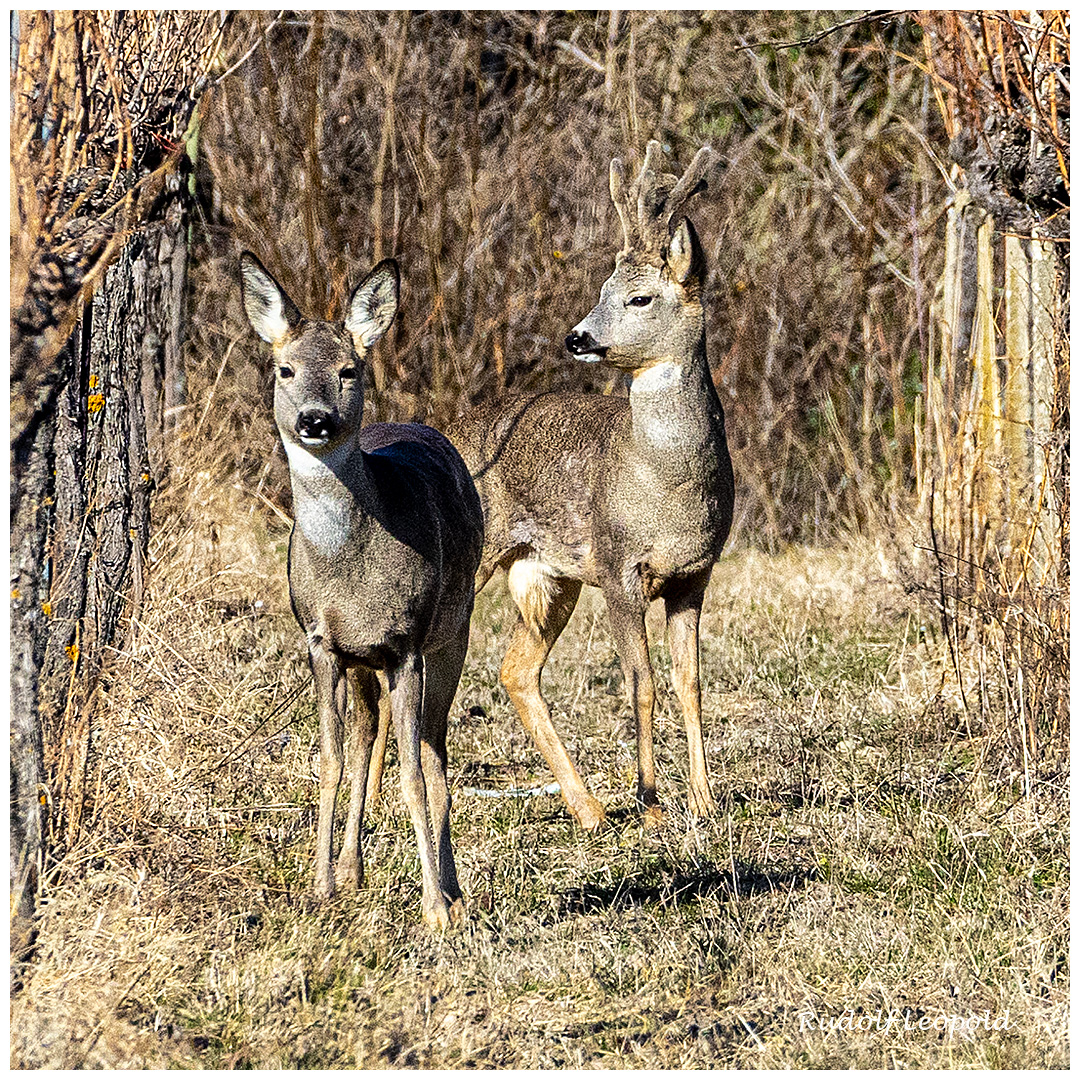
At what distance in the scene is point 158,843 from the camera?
5.34m

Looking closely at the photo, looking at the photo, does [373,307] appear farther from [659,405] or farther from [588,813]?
[588,813]

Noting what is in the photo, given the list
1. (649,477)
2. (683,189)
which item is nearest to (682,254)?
(683,189)

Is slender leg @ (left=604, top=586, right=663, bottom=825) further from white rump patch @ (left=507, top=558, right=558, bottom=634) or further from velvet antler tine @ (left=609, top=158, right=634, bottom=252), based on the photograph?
velvet antler tine @ (left=609, top=158, right=634, bottom=252)

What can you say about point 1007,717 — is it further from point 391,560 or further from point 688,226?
point 391,560

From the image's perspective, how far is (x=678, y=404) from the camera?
6363 mm

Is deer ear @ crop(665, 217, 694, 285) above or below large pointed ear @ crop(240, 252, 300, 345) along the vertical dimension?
above

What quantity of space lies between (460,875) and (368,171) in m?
7.18

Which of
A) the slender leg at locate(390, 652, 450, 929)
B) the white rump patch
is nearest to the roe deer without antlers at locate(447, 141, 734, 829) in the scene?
the white rump patch

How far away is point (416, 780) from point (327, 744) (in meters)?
0.29

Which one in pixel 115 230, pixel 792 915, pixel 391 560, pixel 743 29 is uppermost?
pixel 743 29

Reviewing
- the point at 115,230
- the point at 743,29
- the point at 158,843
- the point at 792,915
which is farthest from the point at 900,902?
the point at 743,29

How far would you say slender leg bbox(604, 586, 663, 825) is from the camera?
629cm

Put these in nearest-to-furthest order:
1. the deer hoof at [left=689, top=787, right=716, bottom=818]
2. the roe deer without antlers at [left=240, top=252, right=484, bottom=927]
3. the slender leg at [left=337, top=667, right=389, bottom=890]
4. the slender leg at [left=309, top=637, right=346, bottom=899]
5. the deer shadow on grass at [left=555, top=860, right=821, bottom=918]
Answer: the roe deer without antlers at [left=240, top=252, right=484, bottom=927] → the slender leg at [left=309, top=637, right=346, bottom=899] → the slender leg at [left=337, top=667, right=389, bottom=890] → the deer shadow on grass at [left=555, top=860, right=821, bottom=918] → the deer hoof at [left=689, top=787, right=716, bottom=818]

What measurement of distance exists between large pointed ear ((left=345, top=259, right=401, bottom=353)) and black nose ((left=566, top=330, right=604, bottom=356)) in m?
1.43
